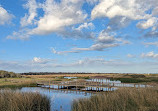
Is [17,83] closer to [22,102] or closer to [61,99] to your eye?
[61,99]

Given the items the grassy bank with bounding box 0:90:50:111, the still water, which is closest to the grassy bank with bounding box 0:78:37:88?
the still water

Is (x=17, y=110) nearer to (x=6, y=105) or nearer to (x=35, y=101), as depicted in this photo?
(x=6, y=105)

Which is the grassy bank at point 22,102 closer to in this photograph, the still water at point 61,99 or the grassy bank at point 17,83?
the still water at point 61,99

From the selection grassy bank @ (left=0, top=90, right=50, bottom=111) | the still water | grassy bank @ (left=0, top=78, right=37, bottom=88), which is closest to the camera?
grassy bank @ (left=0, top=90, right=50, bottom=111)

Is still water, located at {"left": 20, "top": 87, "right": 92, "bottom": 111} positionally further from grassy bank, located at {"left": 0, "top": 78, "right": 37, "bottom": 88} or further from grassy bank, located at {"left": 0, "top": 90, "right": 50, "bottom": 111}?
grassy bank, located at {"left": 0, "top": 78, "right": 37, "bottom": 88}

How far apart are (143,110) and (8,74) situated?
7429 centimetres

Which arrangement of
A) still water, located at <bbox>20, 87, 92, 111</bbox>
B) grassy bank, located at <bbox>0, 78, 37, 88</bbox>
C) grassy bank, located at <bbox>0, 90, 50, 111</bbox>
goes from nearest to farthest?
1. grassy bank, located at <bbox>0, 90, 50, 111</bbox>
2. still water, located at <bbox>20, 87, 92, 111</bbox>
3. grassy bank, located at <bbox>0, 78, 37, 88</bbox>

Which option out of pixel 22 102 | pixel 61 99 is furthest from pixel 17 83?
pixel 22 102

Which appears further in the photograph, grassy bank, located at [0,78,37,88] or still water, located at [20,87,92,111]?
grassy bank, located at [0,78,37,88]

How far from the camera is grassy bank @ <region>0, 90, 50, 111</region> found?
1016cm

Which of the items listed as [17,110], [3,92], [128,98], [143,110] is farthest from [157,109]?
[3,92]

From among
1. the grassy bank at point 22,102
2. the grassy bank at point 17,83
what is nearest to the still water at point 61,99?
the grassy bank at point 22,102

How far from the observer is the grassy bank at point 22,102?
10.2m

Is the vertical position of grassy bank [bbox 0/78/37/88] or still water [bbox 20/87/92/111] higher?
grassy bank [bbox 0/78/37/88]
